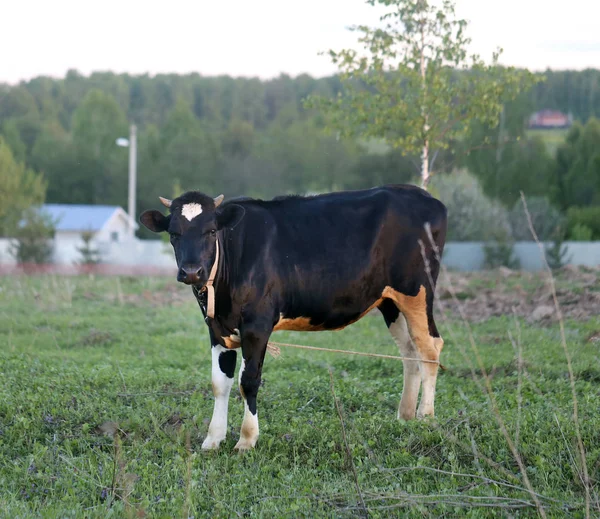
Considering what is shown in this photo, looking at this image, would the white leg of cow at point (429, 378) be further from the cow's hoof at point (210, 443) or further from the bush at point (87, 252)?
the bush at point (87, 252)

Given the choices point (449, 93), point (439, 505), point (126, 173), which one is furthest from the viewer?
point (126, 173)

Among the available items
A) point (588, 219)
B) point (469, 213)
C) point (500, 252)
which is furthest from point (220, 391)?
point (588, 219)

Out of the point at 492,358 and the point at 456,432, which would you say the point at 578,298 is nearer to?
the point at 492,358

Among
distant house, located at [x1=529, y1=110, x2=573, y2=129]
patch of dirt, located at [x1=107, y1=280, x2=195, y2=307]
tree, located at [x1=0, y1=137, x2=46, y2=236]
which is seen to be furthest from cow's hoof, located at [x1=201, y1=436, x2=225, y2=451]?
distant house, located at [x1=529, y1=110, x2=573, y2=129]

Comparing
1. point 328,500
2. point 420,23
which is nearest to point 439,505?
point 328,500

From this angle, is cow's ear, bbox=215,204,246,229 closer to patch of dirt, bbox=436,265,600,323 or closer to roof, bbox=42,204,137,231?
patch of dirt, bbox=436,265,600,323

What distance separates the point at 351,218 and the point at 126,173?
185 ft

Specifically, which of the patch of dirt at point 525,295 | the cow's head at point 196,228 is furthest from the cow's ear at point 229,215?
the patch of dirt at point 525,295

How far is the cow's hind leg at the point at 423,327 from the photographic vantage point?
24.3 feet

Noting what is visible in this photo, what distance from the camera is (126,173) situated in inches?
2427

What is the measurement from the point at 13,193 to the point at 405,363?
38.3 meters

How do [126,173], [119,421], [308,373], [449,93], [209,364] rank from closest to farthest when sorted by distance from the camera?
[119,421] → [308,373] → [209,364] → [449,93] → [126,173]

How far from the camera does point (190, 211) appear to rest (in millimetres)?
6391

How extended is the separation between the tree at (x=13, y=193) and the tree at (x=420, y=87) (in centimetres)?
2416
